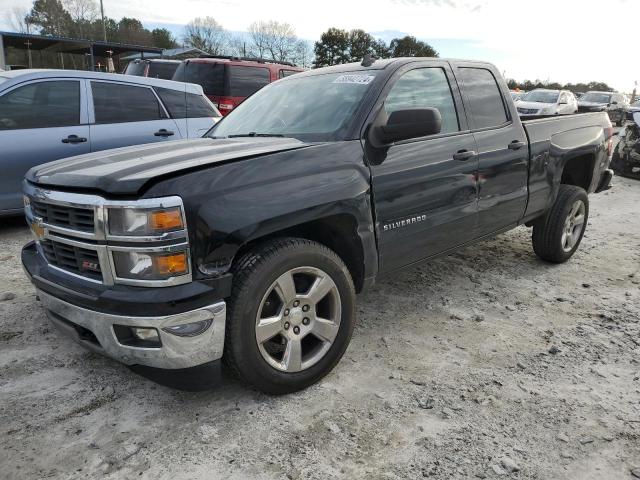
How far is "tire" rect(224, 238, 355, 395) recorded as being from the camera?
2439mm

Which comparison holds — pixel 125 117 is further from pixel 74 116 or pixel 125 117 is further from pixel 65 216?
pixel 65 216

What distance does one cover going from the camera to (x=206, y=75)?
1033cm

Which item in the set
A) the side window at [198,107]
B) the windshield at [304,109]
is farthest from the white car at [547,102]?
the windshield at [304,109]

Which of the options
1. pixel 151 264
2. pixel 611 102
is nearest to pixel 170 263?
pixel 151 264

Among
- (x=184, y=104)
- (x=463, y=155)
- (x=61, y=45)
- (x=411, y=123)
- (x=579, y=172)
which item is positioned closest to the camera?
(x=411, y=123)

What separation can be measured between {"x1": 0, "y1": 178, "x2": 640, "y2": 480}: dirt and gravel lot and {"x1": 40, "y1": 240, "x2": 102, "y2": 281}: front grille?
2.35ft

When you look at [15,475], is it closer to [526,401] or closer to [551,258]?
[526,401]

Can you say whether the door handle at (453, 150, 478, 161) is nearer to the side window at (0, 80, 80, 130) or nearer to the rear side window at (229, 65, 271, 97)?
the side window at (0, 80, 80, 130)

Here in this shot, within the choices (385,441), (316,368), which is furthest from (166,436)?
(385,441)

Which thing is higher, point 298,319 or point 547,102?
point 547,102

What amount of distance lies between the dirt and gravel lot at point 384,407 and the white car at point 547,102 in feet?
57.3

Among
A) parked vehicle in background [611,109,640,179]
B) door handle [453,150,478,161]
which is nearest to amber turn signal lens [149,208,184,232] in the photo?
door handle [453,150,478,161]

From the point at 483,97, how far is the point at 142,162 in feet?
8.96

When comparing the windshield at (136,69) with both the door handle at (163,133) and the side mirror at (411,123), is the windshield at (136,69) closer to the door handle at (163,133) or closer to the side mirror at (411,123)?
the door handle at (163,133)
